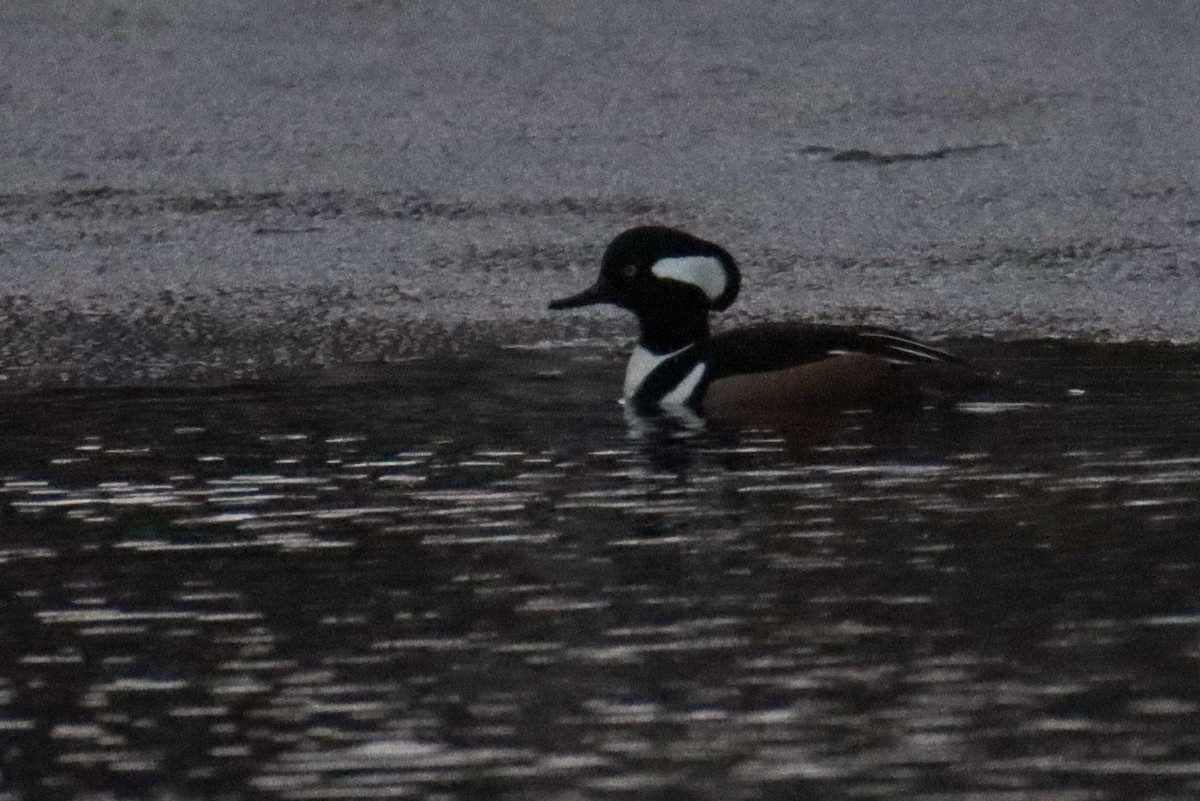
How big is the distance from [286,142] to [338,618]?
6553 millimetres

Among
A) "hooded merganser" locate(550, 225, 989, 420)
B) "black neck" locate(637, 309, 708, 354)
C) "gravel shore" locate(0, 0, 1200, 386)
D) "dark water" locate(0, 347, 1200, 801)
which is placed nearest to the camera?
"dark water" locate(0, 347, 1200, 801)

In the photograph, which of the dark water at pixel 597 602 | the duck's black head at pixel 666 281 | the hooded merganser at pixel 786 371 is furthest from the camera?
the duck's black head at pixel 666 281

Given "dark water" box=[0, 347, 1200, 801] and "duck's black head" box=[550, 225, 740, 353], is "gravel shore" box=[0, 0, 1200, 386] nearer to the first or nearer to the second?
"duck's black head" box=[550, 225, 740, 353]

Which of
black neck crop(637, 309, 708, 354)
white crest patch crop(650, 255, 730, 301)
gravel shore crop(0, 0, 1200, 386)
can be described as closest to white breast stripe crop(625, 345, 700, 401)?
black neck crop(637, 309, 708, 354)

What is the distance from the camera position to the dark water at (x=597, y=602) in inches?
178

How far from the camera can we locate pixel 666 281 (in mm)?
9148

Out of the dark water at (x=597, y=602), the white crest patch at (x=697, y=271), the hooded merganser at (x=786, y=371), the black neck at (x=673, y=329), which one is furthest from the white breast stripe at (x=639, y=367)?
the white crest patch at (x=697, y=271)

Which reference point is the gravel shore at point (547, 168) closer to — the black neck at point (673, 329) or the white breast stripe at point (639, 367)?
the black neck at point (673, 329)

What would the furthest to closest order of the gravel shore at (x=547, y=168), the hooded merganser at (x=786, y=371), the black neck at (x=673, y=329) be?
1. the gravel shore at (x=547, y=168)
2. the black neck at (x=673, y=329)
3. the hooded merganser at (x=786, y=371)

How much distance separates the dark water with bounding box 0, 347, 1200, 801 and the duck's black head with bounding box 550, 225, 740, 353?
2.70 ft

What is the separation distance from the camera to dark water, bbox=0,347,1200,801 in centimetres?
453

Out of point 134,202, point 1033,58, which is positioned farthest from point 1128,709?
point 1033,58

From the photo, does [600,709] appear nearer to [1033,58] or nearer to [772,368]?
[772,368]

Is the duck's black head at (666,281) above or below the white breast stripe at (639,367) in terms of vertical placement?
above
